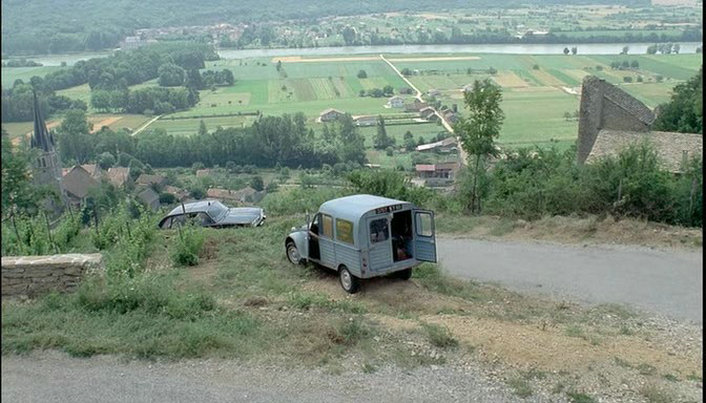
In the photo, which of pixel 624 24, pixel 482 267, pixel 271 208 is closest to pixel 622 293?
pixel 482 267

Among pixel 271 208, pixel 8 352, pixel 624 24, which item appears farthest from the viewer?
pixel 624 24

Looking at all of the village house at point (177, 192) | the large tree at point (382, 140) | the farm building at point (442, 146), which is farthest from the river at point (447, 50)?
the village house at point (177, 192)

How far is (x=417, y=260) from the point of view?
1179 centimetres

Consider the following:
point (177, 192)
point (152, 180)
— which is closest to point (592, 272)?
point (177, 192)

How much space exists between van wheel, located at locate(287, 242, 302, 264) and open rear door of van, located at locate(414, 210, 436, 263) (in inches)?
95.5

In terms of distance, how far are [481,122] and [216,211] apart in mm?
7862

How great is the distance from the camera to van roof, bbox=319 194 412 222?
11.3 m

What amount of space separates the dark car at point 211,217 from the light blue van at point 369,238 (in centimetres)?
612

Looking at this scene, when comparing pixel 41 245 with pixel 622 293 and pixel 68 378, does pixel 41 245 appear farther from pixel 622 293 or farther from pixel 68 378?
pixel 622 293

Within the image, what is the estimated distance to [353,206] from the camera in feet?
38.1

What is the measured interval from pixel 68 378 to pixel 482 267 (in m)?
8.86

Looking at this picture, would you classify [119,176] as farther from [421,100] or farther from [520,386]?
[421,100]

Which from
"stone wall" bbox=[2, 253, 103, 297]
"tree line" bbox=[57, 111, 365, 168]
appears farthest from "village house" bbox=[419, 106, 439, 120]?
"stone wall" bbox=[2, 253, 103, 297]

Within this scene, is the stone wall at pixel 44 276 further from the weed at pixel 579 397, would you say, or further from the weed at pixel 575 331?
the weed at pixel 575 331
